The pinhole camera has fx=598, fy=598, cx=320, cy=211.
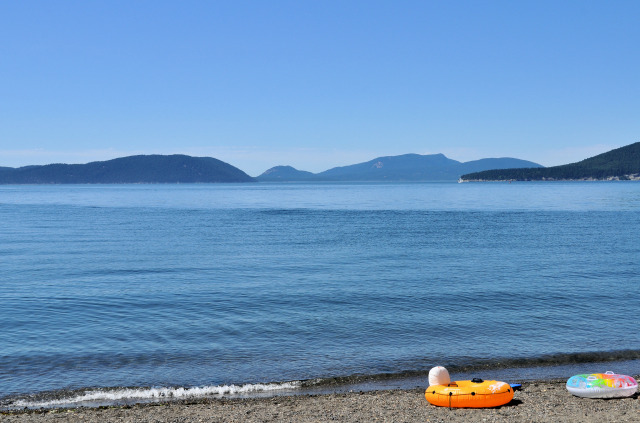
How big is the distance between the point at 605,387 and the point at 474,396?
3239mm

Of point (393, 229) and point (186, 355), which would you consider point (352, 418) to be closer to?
point (186, 355)

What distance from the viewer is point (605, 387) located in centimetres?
1403

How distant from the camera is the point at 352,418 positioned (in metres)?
12.7

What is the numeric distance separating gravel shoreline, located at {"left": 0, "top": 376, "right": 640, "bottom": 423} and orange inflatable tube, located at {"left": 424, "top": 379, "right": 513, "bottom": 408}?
0.54ft

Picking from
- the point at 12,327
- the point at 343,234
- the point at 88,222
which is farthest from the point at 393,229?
the point at 12,327

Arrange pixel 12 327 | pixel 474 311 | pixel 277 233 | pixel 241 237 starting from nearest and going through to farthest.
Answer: pixel 12 327 < pixel 474 311 < pixel 241 237 < pixel 277 233

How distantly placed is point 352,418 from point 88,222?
2832 inches

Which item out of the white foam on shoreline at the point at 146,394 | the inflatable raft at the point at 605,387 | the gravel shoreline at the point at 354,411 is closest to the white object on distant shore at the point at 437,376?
the gravel shoreline at the point at 354,411

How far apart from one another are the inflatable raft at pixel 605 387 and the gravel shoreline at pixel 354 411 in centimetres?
15

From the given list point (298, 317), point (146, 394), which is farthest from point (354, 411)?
point (298, 317)

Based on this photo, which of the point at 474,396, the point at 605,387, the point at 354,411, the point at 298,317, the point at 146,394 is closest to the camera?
the point at 354,411

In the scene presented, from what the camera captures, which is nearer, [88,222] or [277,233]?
[277,233]

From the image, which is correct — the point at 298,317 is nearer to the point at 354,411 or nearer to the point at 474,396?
the point at 354,411

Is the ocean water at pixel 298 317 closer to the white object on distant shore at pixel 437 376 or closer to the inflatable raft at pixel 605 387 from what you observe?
the white object on distant shore at pixel 437 376
